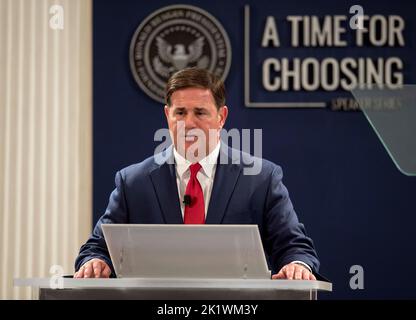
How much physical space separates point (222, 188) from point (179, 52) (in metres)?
1.98

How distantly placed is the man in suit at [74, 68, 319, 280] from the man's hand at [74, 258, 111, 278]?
212mm

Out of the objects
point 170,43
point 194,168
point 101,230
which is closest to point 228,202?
point 194,168

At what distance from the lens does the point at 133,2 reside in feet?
15.6

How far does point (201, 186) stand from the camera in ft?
9.43

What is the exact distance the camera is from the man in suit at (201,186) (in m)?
2.79

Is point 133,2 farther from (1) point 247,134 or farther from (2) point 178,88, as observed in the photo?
(2) point 178,88

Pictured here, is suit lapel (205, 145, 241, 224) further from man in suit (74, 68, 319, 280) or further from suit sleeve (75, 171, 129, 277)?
suit sleeve (75, 171, 129, 277)

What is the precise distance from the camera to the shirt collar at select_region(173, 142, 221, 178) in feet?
9.50

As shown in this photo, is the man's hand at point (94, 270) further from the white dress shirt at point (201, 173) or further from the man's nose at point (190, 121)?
the man's nose at point (190, 121)

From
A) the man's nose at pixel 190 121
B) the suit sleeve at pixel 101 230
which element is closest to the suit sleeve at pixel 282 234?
the man's nose at pixel 190 121

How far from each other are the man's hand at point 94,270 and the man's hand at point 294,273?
52cm

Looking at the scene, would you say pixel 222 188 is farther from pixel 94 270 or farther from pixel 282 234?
pixel 94 270

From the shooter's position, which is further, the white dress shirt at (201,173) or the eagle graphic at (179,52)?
the eagle graphic at (179,52)

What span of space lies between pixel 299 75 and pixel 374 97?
43cm
